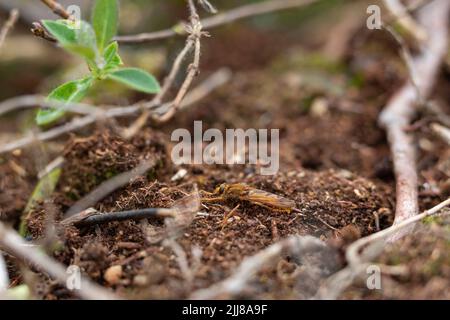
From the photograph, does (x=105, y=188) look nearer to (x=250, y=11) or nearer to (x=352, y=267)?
(x=352, y=267)

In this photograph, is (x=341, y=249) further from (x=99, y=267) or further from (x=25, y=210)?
(x=25, y=210)

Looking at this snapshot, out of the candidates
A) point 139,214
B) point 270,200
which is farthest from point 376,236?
point 139,214

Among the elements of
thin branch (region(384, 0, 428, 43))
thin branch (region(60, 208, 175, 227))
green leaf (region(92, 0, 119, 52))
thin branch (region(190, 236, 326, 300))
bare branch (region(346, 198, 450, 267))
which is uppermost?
thin branch (region(384, 0, 428, 43))

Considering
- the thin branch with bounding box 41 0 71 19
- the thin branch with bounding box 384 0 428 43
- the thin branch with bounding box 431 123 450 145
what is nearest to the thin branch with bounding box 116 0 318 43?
the thin branch with bounding box 384 0 428 43

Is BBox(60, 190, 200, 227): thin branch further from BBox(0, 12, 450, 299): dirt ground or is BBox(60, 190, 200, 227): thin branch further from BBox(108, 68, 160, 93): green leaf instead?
BBox(108, 68, 160, 93): green leaf

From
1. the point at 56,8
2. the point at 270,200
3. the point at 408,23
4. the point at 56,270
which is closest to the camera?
the point at 56,270

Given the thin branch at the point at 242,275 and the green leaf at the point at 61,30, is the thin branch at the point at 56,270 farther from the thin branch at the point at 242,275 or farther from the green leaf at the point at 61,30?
the green leaf at the point at 61,30
